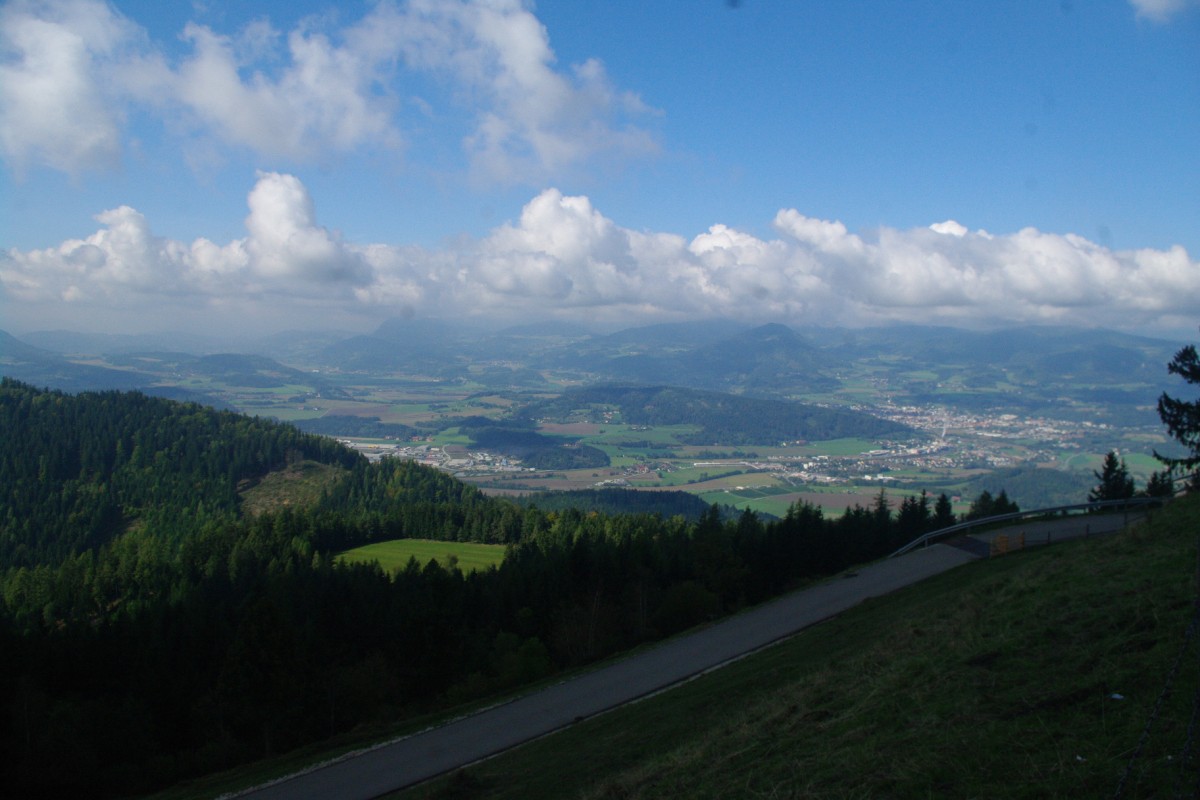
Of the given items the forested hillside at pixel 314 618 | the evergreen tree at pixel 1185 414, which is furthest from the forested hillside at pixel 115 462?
the evergreen tree at pixel 1185 414

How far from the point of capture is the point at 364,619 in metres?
38.7

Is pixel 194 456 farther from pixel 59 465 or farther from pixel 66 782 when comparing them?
pixel 66 782

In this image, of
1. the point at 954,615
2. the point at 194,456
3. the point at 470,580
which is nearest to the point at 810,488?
the point at 470,580

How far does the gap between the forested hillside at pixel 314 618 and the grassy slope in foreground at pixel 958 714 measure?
13584mm

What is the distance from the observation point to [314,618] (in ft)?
121

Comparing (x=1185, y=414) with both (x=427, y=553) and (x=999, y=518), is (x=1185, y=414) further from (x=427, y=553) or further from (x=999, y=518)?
(x=427, y=553)

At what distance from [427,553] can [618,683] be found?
4954 centimetres

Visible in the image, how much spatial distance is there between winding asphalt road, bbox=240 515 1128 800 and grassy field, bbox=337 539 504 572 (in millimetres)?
36373

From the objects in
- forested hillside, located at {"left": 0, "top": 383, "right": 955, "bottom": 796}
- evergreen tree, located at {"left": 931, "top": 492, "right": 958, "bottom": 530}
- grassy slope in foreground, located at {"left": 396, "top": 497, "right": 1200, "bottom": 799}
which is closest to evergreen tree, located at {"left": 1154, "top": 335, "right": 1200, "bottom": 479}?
evergreen tree, located at {"left": 931, "top": 492, "right": 958, "bottom": 530}

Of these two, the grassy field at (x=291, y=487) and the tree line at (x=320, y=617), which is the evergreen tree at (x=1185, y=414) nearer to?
the tree line at (x=320, y=617)

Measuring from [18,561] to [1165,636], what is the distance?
106m

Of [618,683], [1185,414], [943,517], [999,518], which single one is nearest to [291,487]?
[943,517]

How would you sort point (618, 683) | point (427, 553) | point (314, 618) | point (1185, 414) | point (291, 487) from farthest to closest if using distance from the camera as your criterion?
point (291, 487) → point (427, 553) → point (314, 618) → point (1185, 414) → point (618, 683)

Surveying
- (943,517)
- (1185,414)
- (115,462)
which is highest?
(1185,414)
